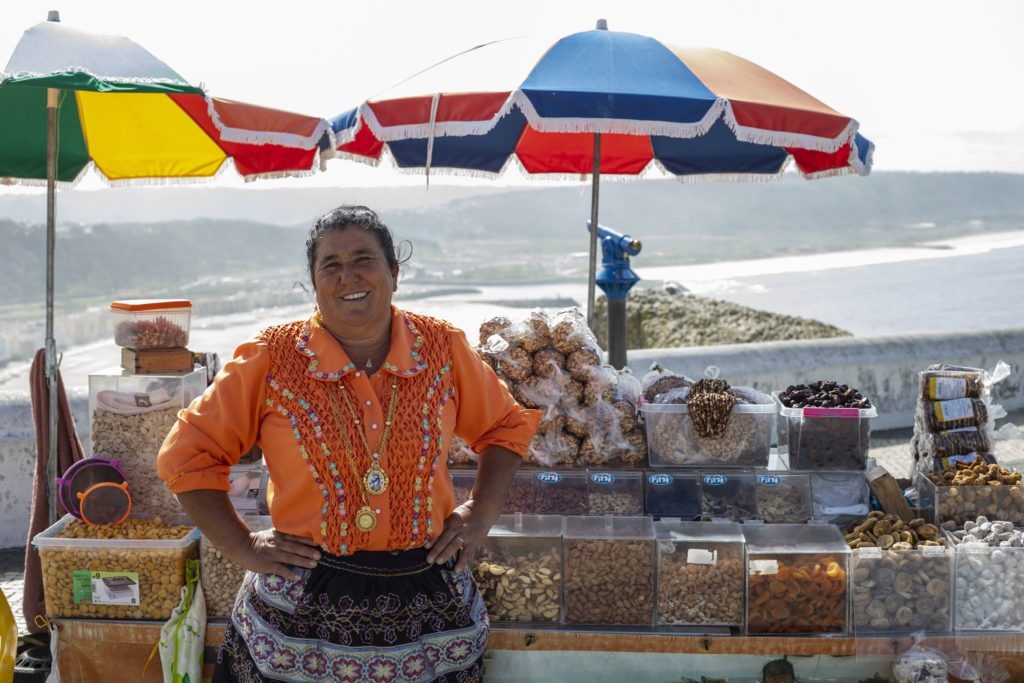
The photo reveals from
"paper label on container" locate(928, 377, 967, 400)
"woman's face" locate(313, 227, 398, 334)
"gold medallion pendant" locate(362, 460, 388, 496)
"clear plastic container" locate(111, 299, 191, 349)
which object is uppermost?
"woman's face" locate(313, 227, 398, 334)

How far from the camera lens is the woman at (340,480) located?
198 centimetres

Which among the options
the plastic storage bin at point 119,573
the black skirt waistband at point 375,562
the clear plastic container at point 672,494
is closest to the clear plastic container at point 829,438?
the clear plastic container at point 672,494

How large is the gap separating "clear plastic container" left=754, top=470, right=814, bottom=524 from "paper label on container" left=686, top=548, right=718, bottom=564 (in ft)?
1.08

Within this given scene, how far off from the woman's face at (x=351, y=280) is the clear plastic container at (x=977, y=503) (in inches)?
80.8

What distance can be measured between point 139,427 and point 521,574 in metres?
1.32

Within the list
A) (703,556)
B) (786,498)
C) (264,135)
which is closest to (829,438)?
(786,498)

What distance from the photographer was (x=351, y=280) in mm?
2025

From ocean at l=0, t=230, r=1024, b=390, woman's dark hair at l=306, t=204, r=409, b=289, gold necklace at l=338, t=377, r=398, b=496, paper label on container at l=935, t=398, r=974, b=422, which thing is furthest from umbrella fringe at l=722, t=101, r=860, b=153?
ocean at l=0, t=230, r=1024, b=390

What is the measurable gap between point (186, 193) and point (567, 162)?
5428cm

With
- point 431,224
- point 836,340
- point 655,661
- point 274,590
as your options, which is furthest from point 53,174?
point 431,224

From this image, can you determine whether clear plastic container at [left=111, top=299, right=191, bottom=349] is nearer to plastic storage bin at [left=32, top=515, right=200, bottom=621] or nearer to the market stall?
the market stall

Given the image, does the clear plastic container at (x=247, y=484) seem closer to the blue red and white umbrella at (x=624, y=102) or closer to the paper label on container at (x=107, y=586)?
the paper label on container at (x=107, y=586)

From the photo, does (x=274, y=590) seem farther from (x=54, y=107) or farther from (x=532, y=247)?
(x=532, y=247)

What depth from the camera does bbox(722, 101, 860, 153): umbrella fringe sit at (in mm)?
3301
